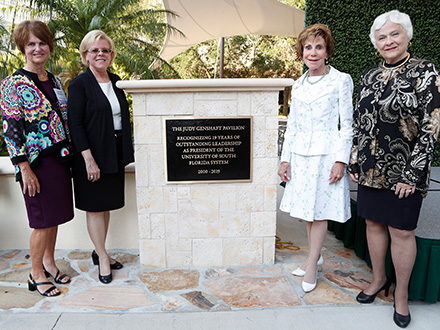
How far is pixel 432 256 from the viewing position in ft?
8.24

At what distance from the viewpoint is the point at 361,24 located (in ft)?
17.4

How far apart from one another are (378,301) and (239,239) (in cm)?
123

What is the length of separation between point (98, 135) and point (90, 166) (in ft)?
0.83

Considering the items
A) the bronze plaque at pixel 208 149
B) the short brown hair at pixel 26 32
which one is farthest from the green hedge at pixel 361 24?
the short brown hair at pixel 26 32

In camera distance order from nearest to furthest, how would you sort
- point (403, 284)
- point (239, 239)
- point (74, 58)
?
point (403, 284) → point (239, 239) → point (74, 58)

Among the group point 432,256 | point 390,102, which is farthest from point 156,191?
point 432,256

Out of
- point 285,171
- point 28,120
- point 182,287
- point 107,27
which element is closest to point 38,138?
point 28,120

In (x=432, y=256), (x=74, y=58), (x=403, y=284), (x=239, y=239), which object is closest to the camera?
(x=403, y=284)

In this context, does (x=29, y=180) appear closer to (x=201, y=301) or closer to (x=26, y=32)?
(x=26, y=32)

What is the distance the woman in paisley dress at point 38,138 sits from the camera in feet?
8.00

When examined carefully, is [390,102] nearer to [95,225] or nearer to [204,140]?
[204,140]

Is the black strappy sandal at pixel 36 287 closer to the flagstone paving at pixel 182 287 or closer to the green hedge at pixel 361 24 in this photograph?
the flagstone paving at pixel 182 287

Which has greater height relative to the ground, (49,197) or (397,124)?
(397,124)

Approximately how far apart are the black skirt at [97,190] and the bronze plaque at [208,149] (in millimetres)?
452
